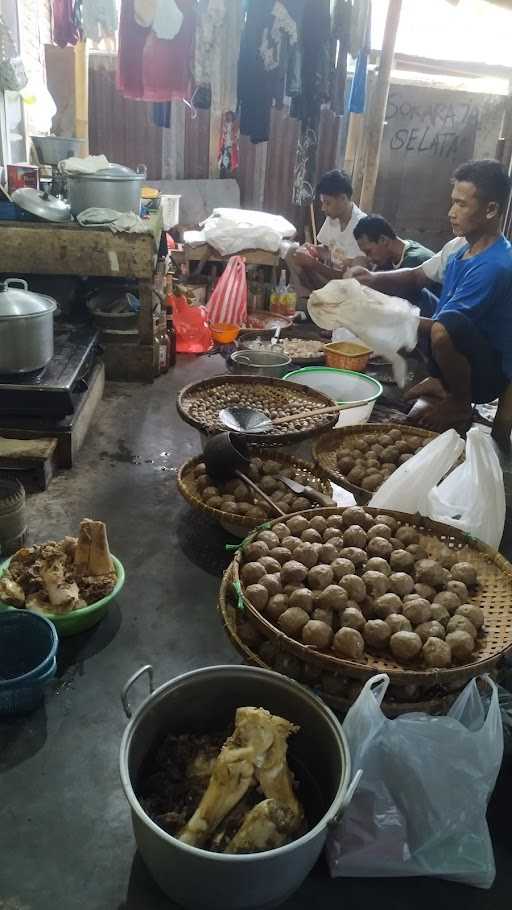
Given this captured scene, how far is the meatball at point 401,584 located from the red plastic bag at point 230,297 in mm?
4103

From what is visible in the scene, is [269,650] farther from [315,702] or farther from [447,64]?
[447,64]

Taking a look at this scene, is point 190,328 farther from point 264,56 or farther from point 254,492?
point 254,492

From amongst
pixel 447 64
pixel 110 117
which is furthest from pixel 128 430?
pixel 447 64

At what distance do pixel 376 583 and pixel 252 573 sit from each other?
1.36 feet

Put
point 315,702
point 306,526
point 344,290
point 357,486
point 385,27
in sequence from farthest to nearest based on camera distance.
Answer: point 385,27 → point 344,290 → point 357,486 → point 306,526 → point 315,702

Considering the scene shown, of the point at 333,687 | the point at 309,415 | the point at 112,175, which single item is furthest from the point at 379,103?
the point at 333,687

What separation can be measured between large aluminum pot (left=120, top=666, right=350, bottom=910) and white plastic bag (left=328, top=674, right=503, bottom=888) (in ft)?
0.30

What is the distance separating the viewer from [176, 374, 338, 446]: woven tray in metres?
3.19

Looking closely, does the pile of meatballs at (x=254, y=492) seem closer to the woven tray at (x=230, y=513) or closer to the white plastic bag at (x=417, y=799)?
the woven tray at (x=230, y=513)

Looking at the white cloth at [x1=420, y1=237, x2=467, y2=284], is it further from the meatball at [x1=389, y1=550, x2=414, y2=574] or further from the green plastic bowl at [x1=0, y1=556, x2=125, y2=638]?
the green plastic bowl at [x1=0, y1=556, x2=125, y2=638]

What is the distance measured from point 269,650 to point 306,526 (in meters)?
0.60

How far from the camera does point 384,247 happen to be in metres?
5.50

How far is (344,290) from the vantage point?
420cm

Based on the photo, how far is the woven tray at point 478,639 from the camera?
179 centimetres
